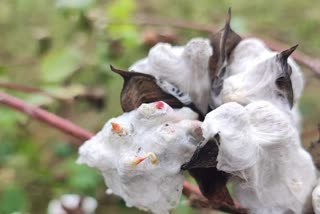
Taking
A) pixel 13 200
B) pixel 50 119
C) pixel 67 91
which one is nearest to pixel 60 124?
pixel 50 119

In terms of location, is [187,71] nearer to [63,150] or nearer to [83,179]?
[83,179]

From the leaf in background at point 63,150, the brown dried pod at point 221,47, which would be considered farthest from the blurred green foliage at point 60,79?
the brown dried pod at point 221,47

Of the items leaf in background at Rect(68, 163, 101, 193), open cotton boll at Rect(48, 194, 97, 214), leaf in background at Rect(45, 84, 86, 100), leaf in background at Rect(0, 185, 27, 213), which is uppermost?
leaf in background at Rect(45, 84, 86, 100)

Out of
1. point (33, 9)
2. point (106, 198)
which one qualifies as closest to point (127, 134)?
point (106, 198)

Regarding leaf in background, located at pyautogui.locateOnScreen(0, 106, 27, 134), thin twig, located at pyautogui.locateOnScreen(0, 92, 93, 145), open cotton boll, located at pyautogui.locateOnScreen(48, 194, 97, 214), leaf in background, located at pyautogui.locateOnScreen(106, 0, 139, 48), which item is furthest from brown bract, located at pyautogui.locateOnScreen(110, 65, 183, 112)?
leaf in background, located at pyautogui.locateOnScreen(106, 0, 139, 48)

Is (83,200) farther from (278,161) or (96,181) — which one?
(278,161)

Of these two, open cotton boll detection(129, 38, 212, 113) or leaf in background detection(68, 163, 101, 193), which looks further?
leaf in background detection(68, 163, 101, 193)

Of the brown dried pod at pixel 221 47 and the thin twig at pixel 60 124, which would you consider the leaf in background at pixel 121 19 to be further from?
the brown dried pod at pixel 221 47

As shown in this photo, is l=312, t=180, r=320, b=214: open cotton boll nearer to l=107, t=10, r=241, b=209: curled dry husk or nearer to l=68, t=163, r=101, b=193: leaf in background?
l=107, t=10, r=241, b=209: curled dry husk
